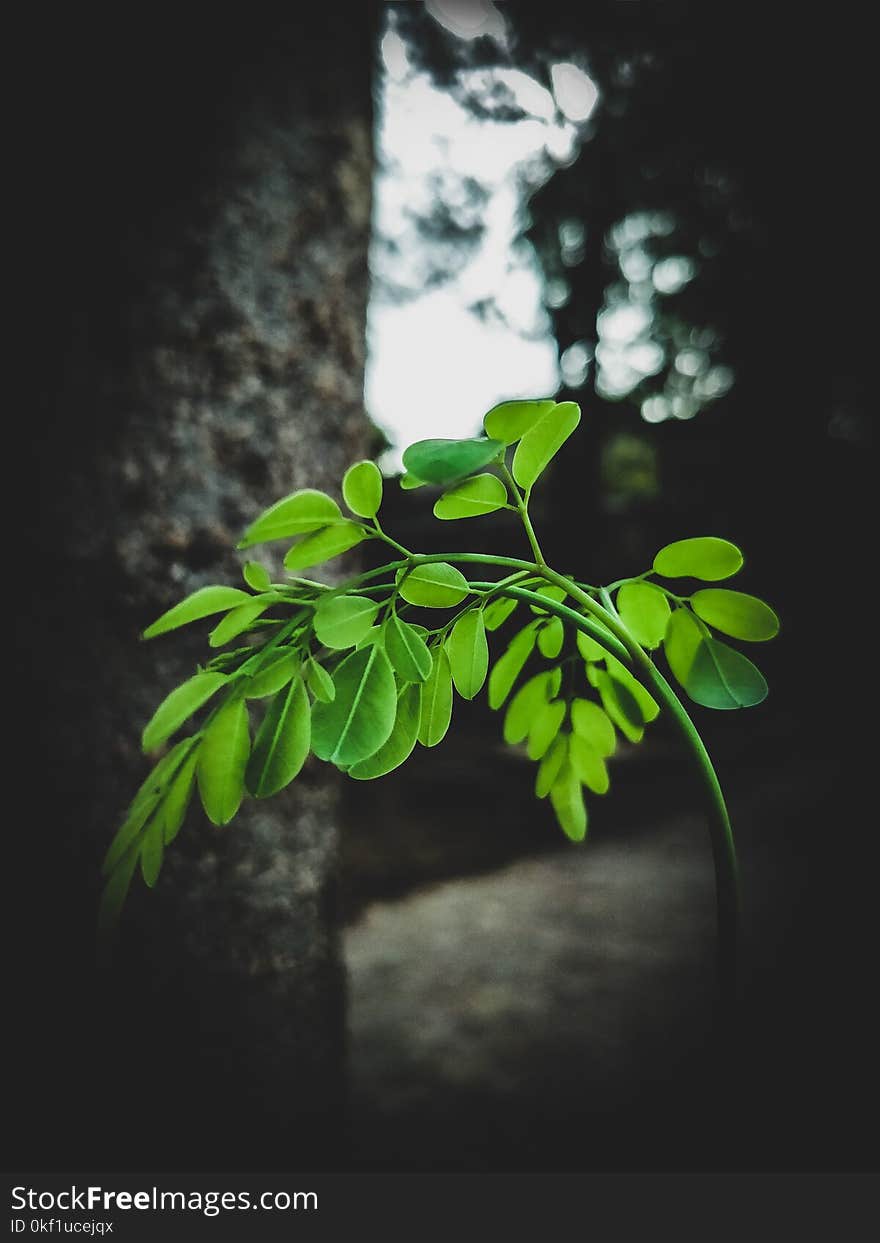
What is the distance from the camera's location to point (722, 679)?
43cm

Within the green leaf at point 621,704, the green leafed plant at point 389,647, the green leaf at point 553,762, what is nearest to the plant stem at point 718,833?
the green leafed plant at point 389,647

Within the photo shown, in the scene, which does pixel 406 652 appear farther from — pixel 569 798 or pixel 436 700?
pixel 569 798

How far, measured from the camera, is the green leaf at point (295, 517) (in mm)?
371

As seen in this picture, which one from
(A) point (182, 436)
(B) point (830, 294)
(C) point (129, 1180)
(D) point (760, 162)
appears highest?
(D) point (760, 162)

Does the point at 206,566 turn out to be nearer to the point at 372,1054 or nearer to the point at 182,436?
the point at 182,436

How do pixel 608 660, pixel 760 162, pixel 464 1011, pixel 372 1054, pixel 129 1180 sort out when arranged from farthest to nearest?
pixel 760 162 → pixel 464 1011 → pixel 372 1054 → pixel 129 1180 → pixel 608 660

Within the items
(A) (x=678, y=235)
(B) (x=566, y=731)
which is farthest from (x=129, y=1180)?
(A) (x=678, y=235)

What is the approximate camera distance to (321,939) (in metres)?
1.06

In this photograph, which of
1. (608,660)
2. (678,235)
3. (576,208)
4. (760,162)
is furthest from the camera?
(576,208)

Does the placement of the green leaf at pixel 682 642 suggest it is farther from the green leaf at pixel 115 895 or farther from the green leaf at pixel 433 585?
the green leaf at pixel 115 895

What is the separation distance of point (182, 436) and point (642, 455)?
1012 cm

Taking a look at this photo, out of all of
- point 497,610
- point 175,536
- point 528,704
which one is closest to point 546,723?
point 528,704

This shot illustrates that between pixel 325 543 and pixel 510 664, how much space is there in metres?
0.23

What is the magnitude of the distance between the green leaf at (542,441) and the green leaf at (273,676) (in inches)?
7.4
